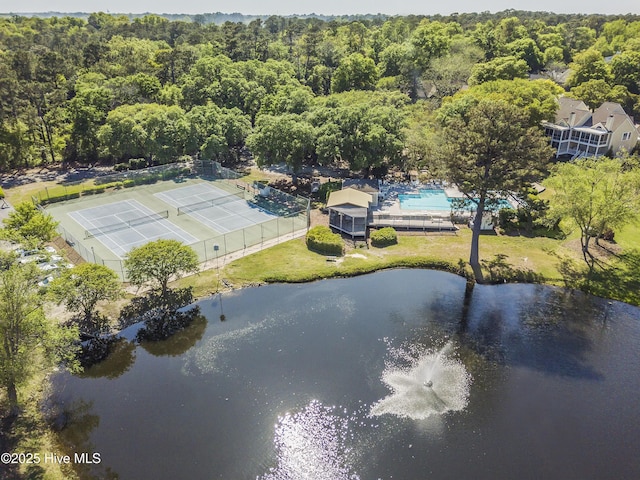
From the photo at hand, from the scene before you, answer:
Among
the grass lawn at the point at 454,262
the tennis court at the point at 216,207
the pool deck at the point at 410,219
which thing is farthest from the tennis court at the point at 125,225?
the pool deck at the point at 410,219

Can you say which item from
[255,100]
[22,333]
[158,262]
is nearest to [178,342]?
[158,262]

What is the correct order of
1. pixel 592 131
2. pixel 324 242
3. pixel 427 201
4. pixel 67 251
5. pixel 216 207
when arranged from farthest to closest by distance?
1. pixel 592 131
2. pixel 427 201
3. pixel 216 207
4. pixel 324 242
5. pixel 67 251

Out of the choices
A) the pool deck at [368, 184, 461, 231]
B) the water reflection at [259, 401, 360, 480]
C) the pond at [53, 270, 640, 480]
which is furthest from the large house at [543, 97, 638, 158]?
the water reflection at [259, 401, 360, 480]

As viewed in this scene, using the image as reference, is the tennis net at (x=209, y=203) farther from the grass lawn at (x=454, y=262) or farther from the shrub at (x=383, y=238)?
the shrub at (x=383, y=238)

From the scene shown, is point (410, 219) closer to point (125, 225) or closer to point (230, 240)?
point (230, 240)

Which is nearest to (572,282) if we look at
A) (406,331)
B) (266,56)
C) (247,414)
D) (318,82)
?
(406,331)
